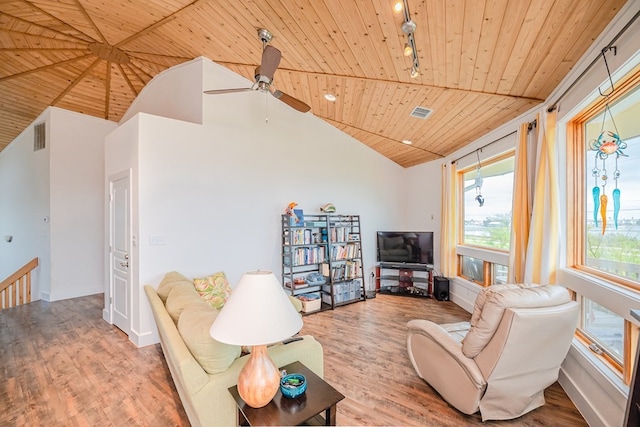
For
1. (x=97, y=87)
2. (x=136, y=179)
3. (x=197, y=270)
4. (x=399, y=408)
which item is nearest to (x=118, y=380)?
(x=197, y=270)

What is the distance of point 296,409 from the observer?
4.71 ft

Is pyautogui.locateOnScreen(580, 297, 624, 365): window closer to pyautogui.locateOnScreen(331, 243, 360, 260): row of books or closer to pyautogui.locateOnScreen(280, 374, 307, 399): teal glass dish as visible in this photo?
pyautogui.locateOnScreen(280, 374, 307, 399): teal glass dish

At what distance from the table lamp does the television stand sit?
4.54m

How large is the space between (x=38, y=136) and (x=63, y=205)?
4.88 ft

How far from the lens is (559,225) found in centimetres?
266

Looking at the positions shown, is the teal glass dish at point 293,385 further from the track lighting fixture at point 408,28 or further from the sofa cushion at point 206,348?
the track lighting fixture at point 408,28

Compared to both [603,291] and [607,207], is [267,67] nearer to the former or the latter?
[607,207]

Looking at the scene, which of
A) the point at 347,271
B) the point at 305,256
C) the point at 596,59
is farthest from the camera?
the point at 347,271

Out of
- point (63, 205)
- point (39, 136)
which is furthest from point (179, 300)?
point (39, 136)

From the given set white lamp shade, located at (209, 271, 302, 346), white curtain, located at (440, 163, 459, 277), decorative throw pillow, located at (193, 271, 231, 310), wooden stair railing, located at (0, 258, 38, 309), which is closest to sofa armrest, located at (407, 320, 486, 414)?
white lamp shade, located at (209, 271, 302, 346)

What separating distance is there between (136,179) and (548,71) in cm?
442

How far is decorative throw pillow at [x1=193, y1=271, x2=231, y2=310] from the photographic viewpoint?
3287 millimetres

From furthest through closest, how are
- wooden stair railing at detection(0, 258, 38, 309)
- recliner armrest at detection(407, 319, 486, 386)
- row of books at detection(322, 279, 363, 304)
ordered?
row of books at detection(322, 279, 363, 304) < wooden stair railing at detection(0, 258, 38, 309) < recliner armrest at detection(407, 319, 486, 386)

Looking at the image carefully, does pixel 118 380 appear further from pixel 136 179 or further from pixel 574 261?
pixel 574 261
